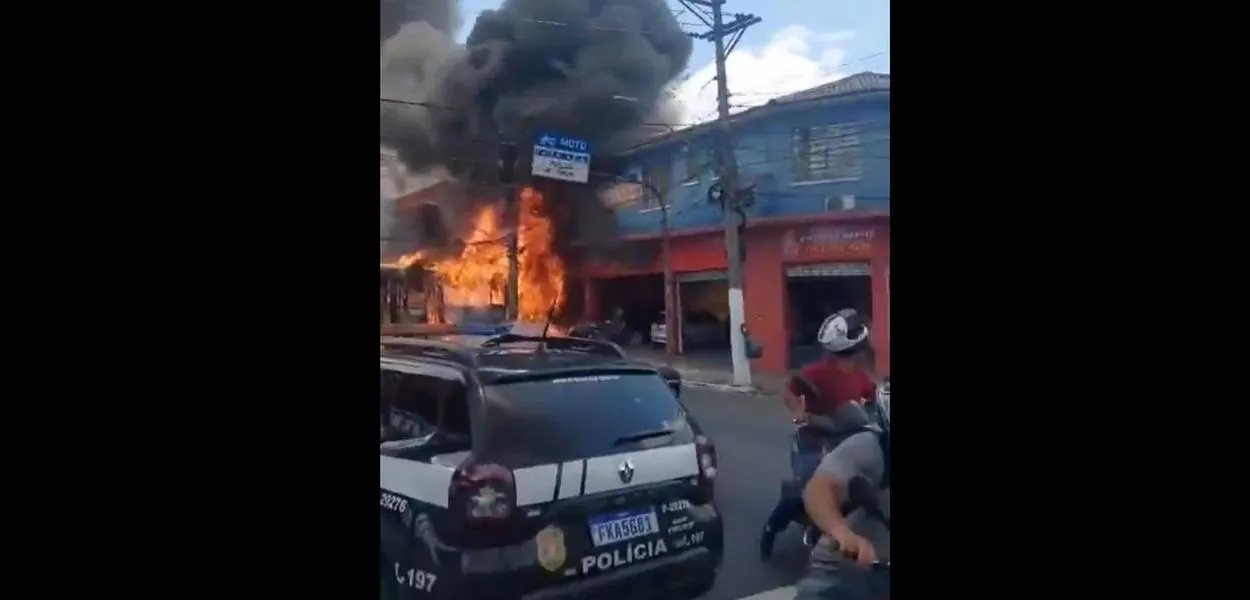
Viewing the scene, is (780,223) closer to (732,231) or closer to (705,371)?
(732,231)

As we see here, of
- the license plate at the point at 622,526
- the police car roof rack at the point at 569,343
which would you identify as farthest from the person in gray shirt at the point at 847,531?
the police car roof rack at the point at 569,343

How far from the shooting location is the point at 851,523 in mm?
2385

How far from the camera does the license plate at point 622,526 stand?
208cm

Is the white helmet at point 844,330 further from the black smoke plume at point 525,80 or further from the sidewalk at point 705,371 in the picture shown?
the black smoke plume at point 525,80

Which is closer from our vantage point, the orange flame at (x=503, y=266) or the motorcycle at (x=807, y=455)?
the orange flame at (x=503, y=266)

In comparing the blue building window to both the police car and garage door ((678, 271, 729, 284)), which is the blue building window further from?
the police car

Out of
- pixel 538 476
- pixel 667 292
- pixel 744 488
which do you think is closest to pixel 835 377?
pixel 744 488

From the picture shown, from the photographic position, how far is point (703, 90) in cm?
228

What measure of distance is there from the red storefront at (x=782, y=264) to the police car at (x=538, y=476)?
22 centimetres
